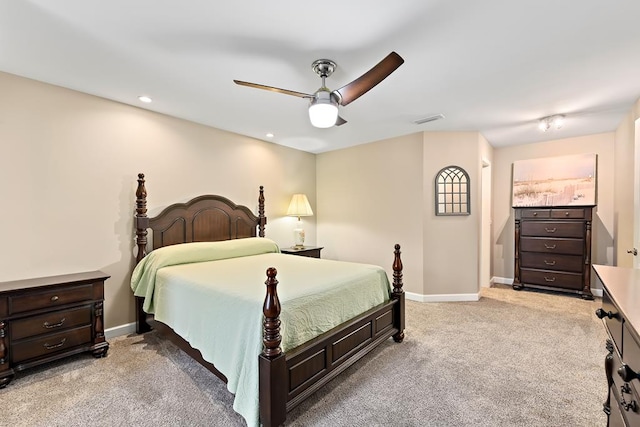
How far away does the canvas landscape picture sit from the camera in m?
4.40

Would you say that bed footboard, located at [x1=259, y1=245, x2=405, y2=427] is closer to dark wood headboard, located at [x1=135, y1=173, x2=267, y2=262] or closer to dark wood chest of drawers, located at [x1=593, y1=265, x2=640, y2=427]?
dark wood chest of drawers, located at [x1=593, y1=265, x2=640, y2=427]

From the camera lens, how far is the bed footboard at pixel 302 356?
1.63m

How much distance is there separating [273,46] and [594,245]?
5288 millimetres

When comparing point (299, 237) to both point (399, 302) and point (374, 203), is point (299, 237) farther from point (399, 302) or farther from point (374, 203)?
point (399, 302)

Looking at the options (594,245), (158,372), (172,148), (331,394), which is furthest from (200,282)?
(594,245)

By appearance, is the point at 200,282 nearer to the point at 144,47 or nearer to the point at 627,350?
the point at 144,47

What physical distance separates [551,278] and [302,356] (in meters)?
4.46

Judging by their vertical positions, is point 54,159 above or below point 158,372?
above

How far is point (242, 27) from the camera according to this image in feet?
6.09

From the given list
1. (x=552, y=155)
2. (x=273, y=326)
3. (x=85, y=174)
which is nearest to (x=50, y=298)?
(x=85, y=174)

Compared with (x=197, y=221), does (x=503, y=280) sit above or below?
below

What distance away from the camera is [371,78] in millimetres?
1916

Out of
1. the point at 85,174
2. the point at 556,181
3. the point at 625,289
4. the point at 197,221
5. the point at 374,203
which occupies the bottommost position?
the point at 625,289

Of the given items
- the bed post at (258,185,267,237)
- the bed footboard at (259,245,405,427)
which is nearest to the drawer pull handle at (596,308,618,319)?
the bed footboard at (259,245,405,427)
